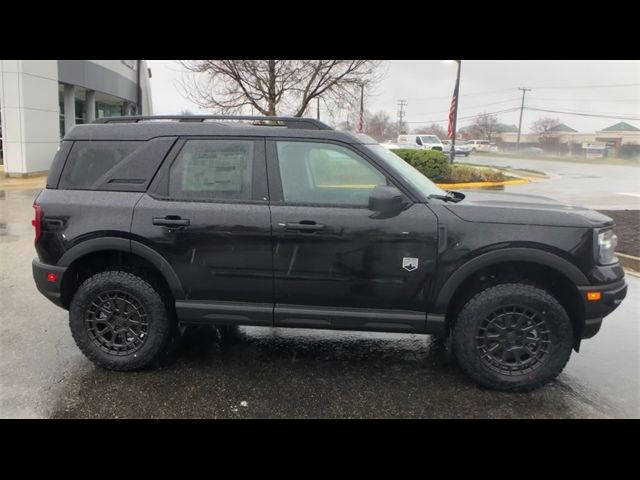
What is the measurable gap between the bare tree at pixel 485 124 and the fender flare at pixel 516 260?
306 ft

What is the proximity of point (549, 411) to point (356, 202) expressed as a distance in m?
2.00

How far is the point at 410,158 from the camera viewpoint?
17.5m

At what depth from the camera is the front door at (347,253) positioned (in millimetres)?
3691

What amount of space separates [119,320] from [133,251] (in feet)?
1.95

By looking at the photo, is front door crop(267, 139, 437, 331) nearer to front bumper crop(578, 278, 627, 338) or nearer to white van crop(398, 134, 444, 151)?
front bumper crop(578, 278, 627, 338)

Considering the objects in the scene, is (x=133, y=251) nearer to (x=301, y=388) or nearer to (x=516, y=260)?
(x=301, y=388)

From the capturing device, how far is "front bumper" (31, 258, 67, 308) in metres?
3.97

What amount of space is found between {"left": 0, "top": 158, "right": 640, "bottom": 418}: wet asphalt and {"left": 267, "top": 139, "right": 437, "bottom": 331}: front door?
49 cm

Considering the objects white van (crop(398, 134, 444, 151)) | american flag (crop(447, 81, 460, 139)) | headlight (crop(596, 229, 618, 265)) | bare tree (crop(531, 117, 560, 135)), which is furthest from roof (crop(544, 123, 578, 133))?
headlight (crop(596, 229, 618, 265))

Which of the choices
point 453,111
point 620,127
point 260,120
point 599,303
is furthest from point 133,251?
point 620,127

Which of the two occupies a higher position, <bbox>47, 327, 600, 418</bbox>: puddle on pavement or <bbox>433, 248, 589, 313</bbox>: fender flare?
<bbox>433, 248, 589, 313</bbox>: fender flare

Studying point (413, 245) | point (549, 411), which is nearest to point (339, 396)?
point (413, 245)

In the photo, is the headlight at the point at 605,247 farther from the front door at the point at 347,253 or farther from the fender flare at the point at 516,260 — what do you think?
the front door at the point at 347,253
